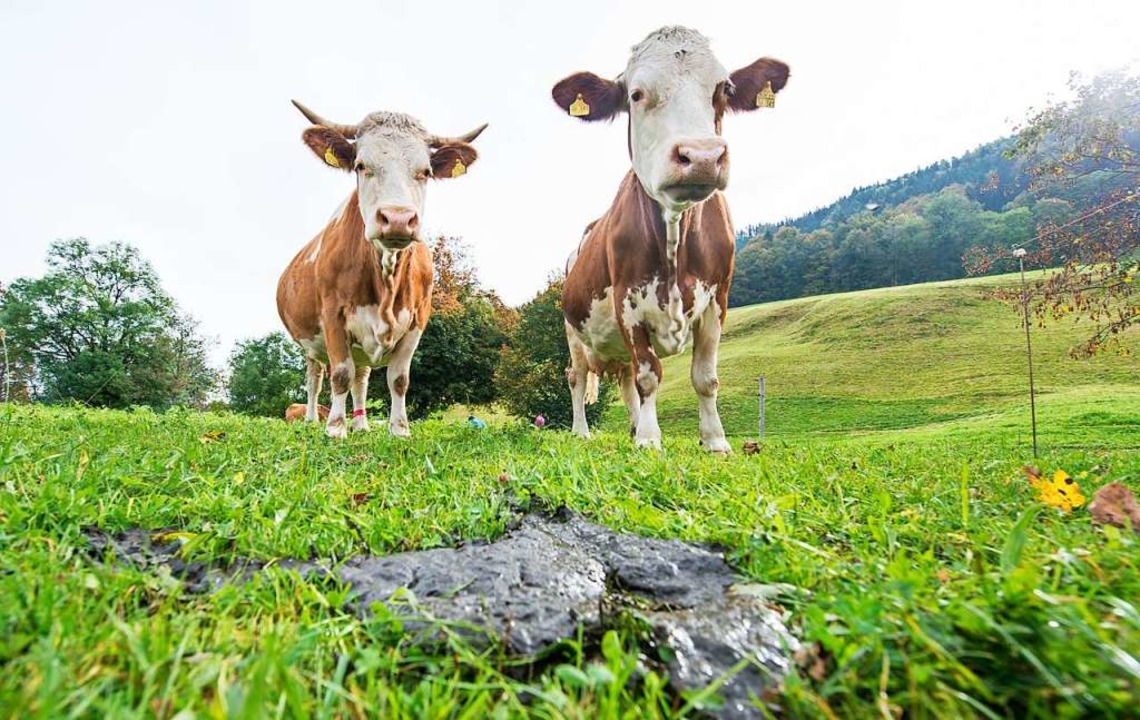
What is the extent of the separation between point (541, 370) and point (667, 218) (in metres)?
19.9

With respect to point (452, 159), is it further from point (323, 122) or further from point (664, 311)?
point (664, 311)

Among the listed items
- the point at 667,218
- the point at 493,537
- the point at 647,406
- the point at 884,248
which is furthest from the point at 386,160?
the point at 884,248

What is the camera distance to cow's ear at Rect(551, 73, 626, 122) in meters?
5.37

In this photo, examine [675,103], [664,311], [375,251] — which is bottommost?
[664,311]

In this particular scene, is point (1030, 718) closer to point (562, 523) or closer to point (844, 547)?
point (844, 547)

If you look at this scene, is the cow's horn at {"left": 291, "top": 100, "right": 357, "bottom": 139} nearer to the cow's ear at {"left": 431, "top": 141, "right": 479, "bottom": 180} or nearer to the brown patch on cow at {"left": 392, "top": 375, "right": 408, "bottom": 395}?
the cow's ear at {"left": 431, "top": 141, "right": 479, "bottom": 180}

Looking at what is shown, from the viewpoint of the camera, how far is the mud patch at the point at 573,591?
1.13 metres

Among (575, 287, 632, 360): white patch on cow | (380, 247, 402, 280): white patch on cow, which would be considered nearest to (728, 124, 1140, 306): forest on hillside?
(575, 287, 632, 360): white patch on cow

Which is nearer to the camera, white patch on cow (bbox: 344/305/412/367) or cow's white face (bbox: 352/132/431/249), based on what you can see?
cow's white face (bbox: 352/132/431/249)

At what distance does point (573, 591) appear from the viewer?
58.4 inches

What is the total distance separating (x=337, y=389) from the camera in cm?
620

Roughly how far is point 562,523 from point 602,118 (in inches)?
181

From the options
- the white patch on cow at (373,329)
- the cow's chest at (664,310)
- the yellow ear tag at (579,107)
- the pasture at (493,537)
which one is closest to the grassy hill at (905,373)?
the cow's chest at (664,310)

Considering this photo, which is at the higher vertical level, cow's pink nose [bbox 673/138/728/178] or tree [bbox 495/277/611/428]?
cow's pink nose [bbox 673/138/728/178]
